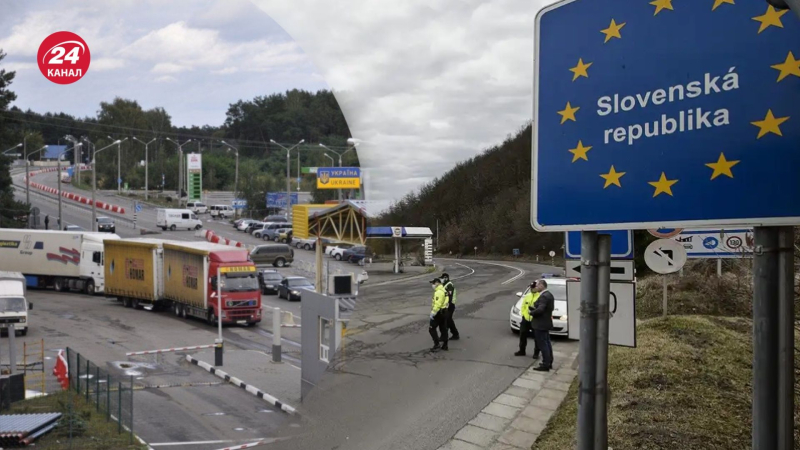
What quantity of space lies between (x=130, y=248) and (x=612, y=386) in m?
3.73

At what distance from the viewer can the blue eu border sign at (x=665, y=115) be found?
2.66 meters

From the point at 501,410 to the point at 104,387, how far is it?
7.44 feet

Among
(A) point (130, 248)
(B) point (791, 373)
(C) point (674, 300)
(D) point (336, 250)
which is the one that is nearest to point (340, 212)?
(D) point (336, 250)

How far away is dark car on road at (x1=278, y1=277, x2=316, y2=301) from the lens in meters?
3.75

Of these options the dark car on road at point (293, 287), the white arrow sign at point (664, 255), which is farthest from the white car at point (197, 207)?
the white arrow sign at point (664, 255)

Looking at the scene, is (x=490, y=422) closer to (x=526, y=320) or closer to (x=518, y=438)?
(x=518, y=438)

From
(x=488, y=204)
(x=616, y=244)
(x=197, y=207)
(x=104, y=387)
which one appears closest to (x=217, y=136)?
(x=197, y=207)

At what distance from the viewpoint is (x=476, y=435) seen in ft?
14.2

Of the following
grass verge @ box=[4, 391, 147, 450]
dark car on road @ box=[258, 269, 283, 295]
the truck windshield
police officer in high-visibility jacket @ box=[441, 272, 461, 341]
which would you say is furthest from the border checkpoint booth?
the truck windshield

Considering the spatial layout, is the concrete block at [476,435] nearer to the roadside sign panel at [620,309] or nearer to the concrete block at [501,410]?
the concrete block at [501,410]

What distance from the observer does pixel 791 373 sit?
273 centimetres

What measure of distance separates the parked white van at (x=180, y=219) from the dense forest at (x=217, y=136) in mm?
186

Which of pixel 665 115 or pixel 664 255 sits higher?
pixel 665 115

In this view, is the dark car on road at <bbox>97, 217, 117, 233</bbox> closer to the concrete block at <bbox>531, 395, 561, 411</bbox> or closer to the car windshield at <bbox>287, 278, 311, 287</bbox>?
the car windshield at <bbox>287, 278, 311, 287</bbox>
